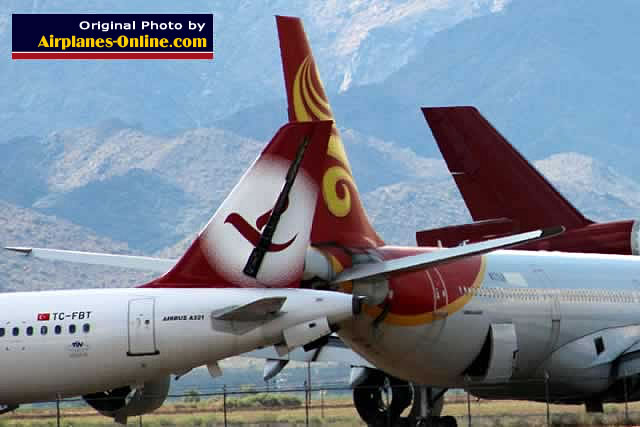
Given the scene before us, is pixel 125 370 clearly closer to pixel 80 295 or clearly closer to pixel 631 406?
pixel 80 295

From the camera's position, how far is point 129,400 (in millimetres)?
27266

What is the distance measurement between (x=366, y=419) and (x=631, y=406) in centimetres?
1795

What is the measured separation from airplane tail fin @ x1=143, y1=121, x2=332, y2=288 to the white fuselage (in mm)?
455

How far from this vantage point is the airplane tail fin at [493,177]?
3841 cm

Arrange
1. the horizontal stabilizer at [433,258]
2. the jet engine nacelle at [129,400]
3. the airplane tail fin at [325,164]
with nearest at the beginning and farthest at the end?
the horizontal stabilizer at [433,258]
the jet engine nacelle at [129,400]
the airplane tail fin at [325,164]

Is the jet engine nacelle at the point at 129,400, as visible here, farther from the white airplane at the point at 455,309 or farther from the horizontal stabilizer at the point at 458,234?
the horizontal stabilizer at the point at 458,234

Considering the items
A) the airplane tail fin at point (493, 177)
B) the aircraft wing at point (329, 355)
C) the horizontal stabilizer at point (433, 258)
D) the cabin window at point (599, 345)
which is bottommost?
the cabin window at point (599, 345)

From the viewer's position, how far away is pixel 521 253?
31.9 m

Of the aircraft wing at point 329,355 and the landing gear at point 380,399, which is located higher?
the aircraft wing at point 329,355

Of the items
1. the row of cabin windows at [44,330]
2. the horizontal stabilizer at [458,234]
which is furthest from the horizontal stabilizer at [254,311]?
the horizontal stabilizer at [458,234]

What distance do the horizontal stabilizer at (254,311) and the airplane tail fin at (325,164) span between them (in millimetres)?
3886

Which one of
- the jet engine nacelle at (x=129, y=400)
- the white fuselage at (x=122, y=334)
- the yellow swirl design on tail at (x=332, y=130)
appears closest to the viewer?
the white fuselage at (x=122, y=334)

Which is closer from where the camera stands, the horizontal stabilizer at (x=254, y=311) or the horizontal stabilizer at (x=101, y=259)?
the horizontal stabilizer at (x=254, y=311)

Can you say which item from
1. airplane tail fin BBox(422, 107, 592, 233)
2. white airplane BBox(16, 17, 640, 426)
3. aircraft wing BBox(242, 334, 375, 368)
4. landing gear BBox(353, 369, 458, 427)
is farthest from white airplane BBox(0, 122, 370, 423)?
airplane tail fin BBox(422, 107, 592, 233)
